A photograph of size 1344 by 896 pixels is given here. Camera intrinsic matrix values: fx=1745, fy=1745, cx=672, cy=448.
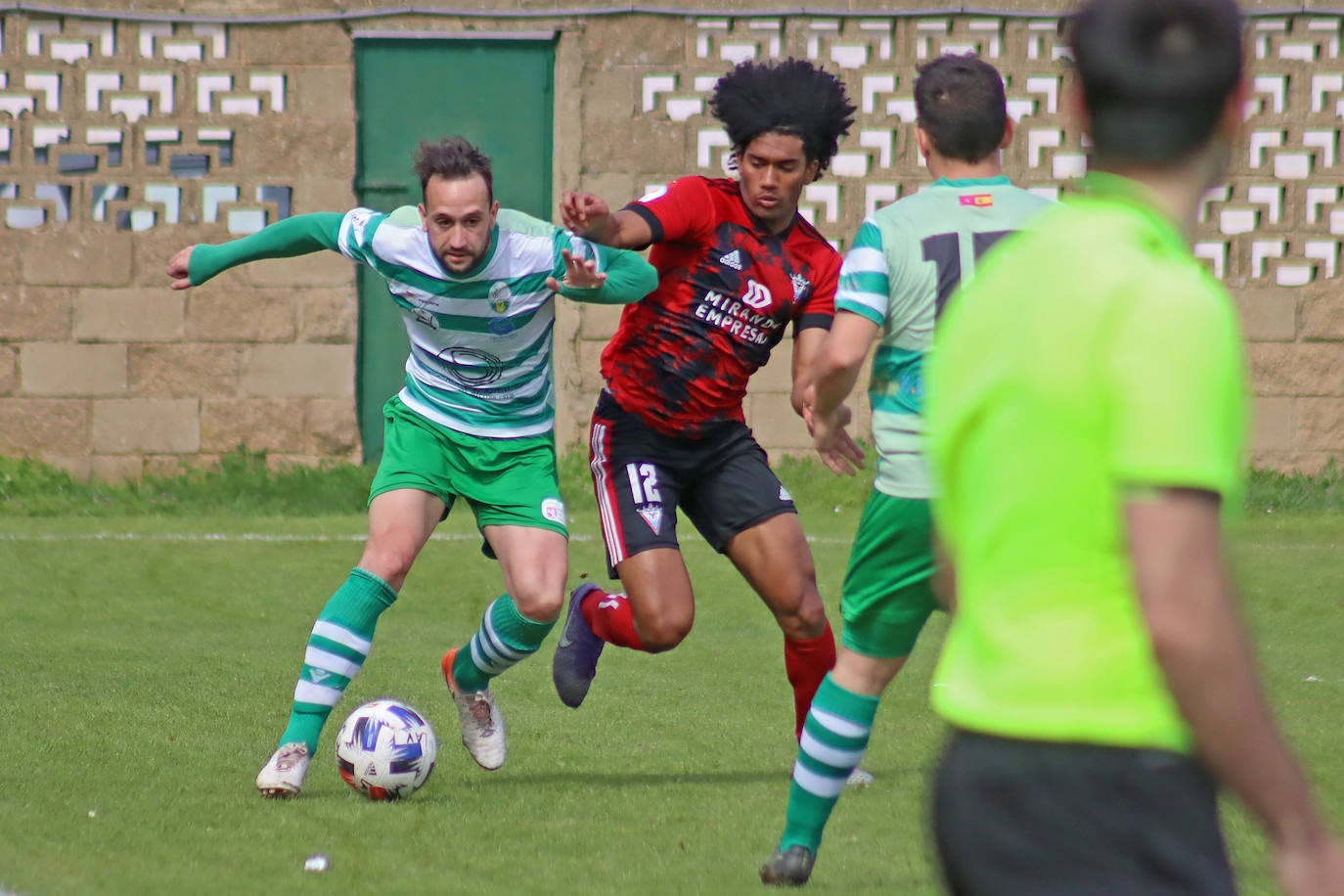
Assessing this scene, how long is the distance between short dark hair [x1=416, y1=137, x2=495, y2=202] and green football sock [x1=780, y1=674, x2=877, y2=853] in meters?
2.19

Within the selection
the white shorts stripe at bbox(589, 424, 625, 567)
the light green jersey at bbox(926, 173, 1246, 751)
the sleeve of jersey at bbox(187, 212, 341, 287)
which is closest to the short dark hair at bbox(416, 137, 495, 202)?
the sleeve of jersey at bbox(187, 212, 341, 287)

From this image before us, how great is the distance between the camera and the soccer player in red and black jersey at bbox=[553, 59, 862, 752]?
5.64m

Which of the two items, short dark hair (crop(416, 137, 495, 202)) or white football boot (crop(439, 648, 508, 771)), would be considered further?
white football boot (crop(439, 648, 508, 771))

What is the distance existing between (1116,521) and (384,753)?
3822 millimetres

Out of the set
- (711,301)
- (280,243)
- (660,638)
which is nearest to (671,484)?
(660,638)

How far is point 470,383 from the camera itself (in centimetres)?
582

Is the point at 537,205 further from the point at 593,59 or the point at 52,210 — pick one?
the point at 52,210

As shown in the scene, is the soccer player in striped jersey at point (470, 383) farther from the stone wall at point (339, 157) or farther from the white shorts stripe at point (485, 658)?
the stone wall at point (339, 157)

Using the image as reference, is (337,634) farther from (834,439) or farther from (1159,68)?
(1159,68)

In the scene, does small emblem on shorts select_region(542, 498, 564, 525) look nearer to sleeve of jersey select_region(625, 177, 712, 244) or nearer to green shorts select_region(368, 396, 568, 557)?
green shorts select_region(368, 396, 568, 557)

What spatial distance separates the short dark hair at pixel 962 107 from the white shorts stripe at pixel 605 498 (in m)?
1.89

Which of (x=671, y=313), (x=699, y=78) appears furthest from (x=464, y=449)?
(x=699, y=78)

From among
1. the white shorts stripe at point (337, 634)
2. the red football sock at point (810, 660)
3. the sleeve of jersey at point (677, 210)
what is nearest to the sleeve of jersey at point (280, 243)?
the sleeve of jersey at point (677, 210)

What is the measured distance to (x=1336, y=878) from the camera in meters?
1.68
